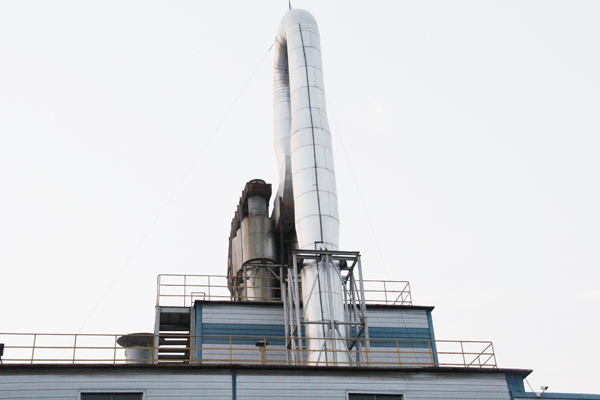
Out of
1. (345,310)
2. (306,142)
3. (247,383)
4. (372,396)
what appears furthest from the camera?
(306,142)

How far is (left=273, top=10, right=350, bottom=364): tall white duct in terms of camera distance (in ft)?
94.2

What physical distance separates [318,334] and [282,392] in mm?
5719

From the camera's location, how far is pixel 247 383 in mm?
22734

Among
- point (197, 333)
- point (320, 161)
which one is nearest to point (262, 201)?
point (320, 161)

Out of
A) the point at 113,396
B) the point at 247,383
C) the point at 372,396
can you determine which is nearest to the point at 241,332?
the point at 247,383

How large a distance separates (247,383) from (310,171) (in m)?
12.9

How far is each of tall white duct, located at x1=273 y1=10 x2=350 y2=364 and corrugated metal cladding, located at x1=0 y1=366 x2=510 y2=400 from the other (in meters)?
2.07

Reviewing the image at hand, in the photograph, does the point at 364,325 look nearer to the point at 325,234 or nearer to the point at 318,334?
the point at 318,334

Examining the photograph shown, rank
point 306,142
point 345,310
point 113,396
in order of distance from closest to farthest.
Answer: point 113,396
point 345,310
point 306,142

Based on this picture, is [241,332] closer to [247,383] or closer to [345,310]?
[345,310]

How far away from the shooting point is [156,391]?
22.1 m

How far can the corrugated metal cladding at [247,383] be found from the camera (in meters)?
21.8

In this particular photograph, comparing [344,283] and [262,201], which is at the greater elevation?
[262,201]

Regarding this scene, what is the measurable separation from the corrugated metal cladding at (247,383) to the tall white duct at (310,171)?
81.3 inches
